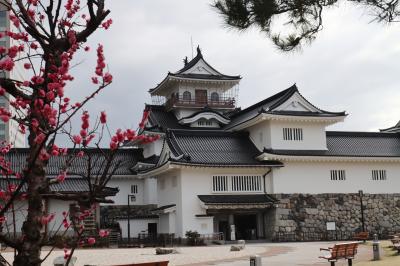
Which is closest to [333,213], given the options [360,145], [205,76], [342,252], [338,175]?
[338,175]

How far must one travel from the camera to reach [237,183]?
36.0 m

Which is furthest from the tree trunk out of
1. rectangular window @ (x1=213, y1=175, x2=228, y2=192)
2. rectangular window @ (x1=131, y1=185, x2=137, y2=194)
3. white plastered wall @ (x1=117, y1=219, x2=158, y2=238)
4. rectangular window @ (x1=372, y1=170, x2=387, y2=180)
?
rectangular window @ (x1=131, y1=185, x2=137, y2=194)

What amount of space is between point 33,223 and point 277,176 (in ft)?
105

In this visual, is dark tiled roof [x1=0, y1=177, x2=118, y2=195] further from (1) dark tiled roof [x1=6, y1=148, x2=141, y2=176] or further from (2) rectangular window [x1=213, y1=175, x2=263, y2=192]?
(2) rectangular window [x1=213, y1=175, x2=263, y2=192]

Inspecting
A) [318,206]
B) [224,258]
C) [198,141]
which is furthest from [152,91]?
[224,258]

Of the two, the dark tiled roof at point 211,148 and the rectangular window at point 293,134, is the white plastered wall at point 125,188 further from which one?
the rectangular window at point 293,134

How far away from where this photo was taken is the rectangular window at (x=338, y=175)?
3809 cm

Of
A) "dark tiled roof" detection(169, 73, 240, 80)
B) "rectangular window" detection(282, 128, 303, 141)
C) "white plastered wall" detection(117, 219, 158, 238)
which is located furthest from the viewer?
"dark tiled roof" detection(169, 73, 240, 80)

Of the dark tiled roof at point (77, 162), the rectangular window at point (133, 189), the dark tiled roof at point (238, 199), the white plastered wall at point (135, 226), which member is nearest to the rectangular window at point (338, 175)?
the dark tiled roof at point (238, 199)

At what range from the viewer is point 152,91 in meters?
50.1

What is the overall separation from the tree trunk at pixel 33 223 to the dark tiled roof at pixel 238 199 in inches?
1114

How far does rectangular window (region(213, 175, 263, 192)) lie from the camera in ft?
117

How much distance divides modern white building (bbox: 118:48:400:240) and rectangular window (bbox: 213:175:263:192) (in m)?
0.07

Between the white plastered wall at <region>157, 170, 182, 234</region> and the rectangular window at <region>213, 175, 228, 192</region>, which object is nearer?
the white plastered wall at <region>157, 170, 182, 234</region>
